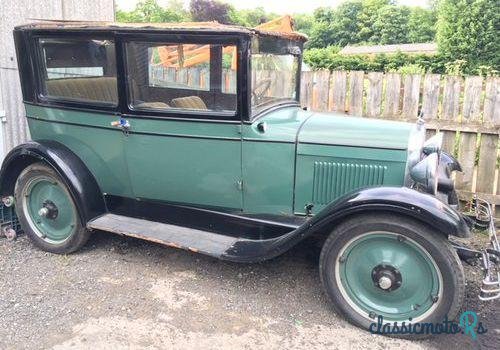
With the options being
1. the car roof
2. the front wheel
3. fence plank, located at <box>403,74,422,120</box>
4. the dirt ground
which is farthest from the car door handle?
fence plank, located at <box>403,74,422,120</box>

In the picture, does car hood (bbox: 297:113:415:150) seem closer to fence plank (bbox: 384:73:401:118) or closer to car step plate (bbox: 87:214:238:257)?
car step plate (bbox: 87:214:238:257)

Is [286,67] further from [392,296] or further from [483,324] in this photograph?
[483,324]

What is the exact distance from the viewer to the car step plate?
11.2ft

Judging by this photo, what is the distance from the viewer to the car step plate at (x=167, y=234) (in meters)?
3.40

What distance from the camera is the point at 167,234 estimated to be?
360cm

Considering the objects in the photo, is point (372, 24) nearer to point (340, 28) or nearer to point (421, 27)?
point (340, 28)

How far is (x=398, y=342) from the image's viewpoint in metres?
2.93

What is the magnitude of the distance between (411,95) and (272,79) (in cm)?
228

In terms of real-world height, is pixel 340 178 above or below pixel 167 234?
above

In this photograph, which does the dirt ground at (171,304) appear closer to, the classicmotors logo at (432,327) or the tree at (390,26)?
the classicmotors logo at (432,327)

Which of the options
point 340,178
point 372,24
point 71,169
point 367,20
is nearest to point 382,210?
point 340,178

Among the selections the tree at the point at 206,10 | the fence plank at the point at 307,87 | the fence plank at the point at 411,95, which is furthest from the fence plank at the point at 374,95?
the tree at the point at 206,10

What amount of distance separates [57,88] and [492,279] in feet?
11.5

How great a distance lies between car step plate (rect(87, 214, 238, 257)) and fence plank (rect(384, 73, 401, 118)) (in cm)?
279
